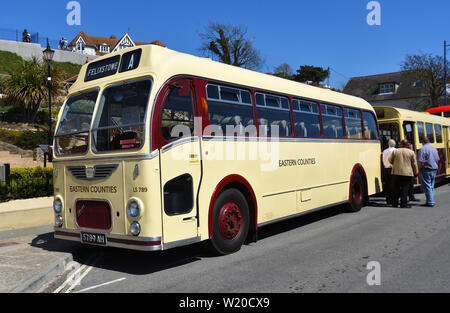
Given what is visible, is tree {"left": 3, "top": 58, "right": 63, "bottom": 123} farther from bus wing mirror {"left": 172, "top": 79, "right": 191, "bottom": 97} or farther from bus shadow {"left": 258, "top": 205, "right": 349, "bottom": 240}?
bus wing mirror {"left": 172, "top": 79, "right": 191, "bottom": 97}

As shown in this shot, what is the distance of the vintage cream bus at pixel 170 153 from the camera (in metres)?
5.57

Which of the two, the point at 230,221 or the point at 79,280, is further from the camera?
the point at 230,221

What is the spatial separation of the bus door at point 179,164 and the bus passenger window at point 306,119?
3.05m

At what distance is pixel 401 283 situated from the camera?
4.95 meters

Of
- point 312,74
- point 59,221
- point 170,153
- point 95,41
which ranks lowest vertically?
point 59,221

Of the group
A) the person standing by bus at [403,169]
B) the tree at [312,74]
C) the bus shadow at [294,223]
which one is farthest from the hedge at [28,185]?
the tree at [312,74]

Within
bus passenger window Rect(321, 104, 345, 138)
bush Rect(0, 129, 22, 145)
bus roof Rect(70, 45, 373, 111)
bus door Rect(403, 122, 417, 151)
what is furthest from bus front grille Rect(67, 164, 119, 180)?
bush Rect(0, 129, 22, 145)

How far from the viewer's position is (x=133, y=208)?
18.2 ft

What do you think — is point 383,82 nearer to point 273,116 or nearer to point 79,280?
Result: point 273,116

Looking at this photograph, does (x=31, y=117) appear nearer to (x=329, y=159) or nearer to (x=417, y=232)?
(x=329, y=159)

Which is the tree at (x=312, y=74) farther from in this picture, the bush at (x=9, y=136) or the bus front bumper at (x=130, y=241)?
the bus front bumper at (x=130, y=241)

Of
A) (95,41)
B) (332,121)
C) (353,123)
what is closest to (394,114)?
(353,123)

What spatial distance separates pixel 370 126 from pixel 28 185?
9588 mm

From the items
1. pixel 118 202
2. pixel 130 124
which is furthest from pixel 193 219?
pixel 130 124
